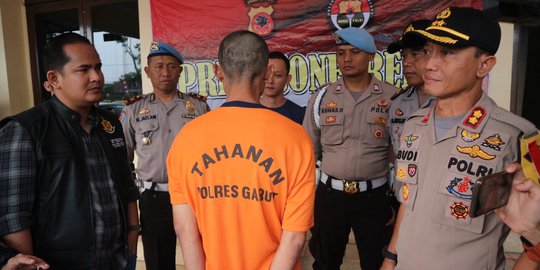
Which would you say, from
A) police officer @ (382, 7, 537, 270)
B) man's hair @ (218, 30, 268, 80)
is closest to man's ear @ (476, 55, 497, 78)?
police officer @ (382, 7, 537, 270)

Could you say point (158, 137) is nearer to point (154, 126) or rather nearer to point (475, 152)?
point (154, 126)

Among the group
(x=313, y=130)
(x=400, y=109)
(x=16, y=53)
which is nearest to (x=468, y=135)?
(x=400, y=109)

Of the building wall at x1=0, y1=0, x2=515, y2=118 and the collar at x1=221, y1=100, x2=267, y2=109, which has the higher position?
the building wall at x1=0, y1=0, x2=515, y2=118

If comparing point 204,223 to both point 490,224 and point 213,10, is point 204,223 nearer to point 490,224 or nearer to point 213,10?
point 490,224

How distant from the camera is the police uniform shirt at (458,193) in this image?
114 cm

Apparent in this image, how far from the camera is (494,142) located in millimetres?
1156

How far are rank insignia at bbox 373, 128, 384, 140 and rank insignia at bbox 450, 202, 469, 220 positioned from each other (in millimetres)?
1147

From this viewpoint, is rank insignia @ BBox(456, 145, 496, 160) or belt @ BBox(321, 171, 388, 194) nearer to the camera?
rank insignia @ BBox(456, 145, 496, 160)

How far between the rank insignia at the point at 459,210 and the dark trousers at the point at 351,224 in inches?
42.9

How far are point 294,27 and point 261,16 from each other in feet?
1.23

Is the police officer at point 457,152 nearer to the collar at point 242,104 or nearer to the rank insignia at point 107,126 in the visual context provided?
the collar at point 242,104

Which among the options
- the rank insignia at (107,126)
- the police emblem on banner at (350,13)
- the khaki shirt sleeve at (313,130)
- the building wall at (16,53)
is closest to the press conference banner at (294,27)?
the police emblem on banner at (350,13)

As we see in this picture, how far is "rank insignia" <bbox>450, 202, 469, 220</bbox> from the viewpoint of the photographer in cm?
116

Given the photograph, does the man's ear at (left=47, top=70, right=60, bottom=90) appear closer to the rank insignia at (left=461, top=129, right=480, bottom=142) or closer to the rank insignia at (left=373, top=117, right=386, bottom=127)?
the rank insignia at (left=461, top=129, right=480, bottom=142)
